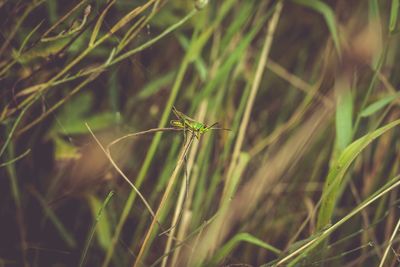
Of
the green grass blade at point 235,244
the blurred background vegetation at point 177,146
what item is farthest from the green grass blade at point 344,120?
the green grass blade at point 235,244

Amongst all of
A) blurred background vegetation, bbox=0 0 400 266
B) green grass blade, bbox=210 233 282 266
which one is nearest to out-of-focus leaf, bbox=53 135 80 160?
blurred background vegetation, bbox=0 0 400 266

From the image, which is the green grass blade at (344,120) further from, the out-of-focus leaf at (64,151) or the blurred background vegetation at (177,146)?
the out-of-focus leaf at (64,151)

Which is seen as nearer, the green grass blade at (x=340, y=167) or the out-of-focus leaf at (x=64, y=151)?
the green grass blade at (x=340, y=167)

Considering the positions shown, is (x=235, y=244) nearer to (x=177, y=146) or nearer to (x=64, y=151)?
(x=177, y=146)

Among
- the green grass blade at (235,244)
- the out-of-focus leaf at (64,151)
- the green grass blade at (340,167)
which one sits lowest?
the green grass blade at (235,244)

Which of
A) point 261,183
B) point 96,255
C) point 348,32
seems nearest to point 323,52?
point 348,32

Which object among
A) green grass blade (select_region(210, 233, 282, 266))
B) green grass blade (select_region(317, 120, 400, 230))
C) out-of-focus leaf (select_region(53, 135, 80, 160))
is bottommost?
green grass blade (select_region(210, 233, 282, 266))

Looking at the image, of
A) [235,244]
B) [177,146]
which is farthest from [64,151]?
[235,244]

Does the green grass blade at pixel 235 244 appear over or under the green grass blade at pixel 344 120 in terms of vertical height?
under

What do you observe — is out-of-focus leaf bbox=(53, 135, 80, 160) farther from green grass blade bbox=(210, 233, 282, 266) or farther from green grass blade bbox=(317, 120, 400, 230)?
green grass blade bbox=(317, 120, 400, 230)
